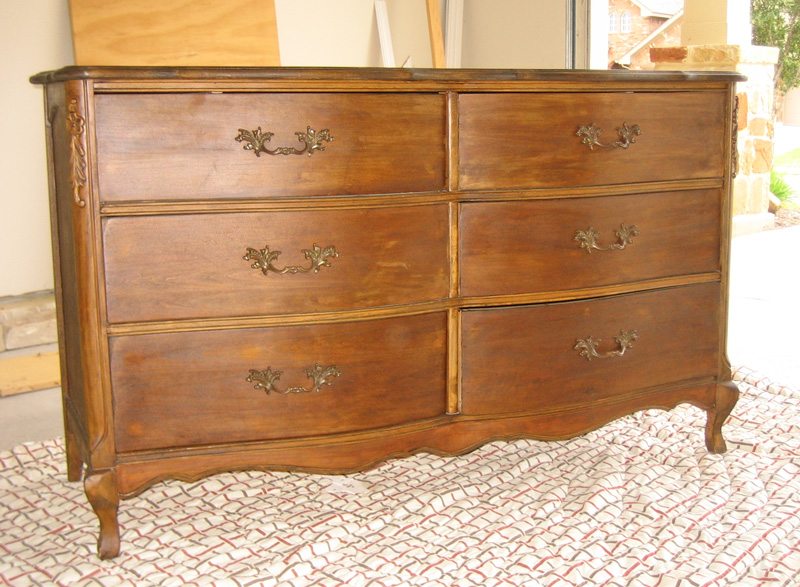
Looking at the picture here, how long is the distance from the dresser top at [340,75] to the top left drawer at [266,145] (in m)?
0.03

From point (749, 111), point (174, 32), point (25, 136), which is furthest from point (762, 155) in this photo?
point (25, 136)

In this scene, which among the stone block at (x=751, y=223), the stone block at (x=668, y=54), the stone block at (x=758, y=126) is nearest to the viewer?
the stone block at (x=668, y=54)

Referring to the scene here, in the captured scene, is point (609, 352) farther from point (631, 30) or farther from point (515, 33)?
point (631, 30)

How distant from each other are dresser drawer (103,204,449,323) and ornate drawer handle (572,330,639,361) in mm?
362

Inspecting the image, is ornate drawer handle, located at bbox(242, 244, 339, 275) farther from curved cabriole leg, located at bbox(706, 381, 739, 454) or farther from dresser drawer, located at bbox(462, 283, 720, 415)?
curved cabriole leg, located at bbox(706, 381, 739, 454)

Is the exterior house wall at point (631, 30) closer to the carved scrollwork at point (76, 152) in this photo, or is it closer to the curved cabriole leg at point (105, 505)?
the carved scrollwork at point (76, 152)

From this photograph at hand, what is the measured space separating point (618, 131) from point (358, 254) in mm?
648

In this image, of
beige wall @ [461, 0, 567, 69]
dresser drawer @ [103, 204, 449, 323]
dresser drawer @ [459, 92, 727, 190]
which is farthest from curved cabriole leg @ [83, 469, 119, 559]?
beige wall @ [461, 0, 567, 69]

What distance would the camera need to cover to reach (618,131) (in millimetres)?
1844

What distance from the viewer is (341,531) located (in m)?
1.82

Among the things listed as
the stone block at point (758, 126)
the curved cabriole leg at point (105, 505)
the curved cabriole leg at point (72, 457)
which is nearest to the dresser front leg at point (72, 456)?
the curved cabriole leg at point (72, 457)

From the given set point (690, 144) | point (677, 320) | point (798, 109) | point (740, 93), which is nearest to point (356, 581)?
point (677, 320)

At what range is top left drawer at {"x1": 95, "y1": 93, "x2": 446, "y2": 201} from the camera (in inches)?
60.5

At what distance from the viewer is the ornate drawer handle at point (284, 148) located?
1.58m
